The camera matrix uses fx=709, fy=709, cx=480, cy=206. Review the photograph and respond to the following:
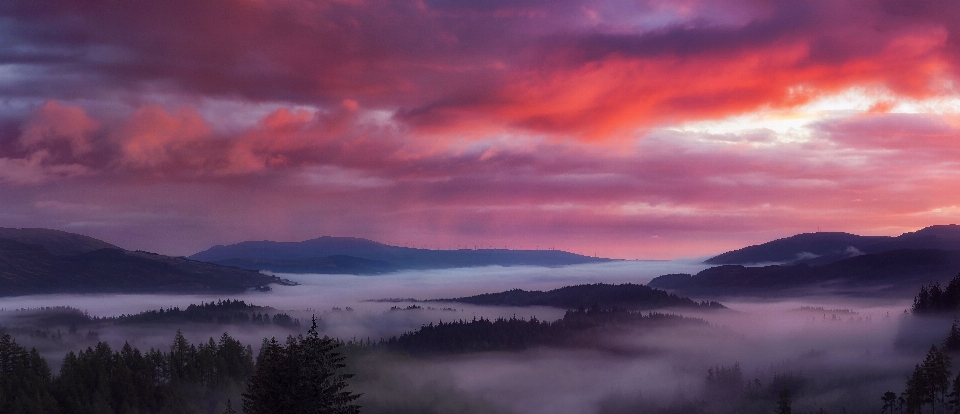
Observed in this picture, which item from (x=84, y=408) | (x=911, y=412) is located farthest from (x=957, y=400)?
(x=84, y=408)

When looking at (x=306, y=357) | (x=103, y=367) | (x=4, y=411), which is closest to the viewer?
(x=306, y=357)

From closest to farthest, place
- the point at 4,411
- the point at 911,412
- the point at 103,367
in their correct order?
the point at 4,411 < the point at 911,412 < the point at 103,367

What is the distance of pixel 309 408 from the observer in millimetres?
52188

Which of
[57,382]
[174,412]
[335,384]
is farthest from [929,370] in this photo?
[57,382]

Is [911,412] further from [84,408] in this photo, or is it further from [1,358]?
[1,358]

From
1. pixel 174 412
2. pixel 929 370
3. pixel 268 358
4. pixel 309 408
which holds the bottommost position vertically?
pixel 174 412

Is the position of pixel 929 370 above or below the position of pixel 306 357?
below

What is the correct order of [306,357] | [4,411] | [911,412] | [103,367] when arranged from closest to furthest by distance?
[306,357]
[4,411]
[911,412]
[103,367]

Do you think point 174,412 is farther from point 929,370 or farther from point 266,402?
point 929,370

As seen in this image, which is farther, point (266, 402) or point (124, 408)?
point (124, 408)

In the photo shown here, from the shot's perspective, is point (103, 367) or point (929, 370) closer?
point (929, 370)

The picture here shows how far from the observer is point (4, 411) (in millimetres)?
161750

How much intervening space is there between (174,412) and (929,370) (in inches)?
7996

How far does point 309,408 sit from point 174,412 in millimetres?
169547
